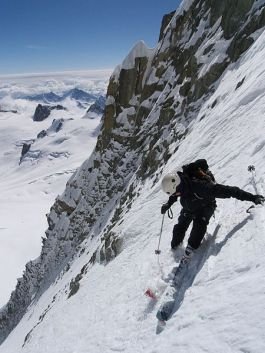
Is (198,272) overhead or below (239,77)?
below

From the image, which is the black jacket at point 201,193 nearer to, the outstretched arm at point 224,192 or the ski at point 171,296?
the outstretched arm at point 224,192

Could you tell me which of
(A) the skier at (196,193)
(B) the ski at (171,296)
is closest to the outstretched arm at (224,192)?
(A) the skier at (196,193)

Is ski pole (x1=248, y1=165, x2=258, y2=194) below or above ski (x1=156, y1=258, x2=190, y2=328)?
above

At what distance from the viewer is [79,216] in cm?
4456

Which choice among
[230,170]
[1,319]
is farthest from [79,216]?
[230,170]

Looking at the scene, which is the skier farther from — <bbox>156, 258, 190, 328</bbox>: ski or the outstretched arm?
<bbox>156, 258, 190, 328</bbox>: ski

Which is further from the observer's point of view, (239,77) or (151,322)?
(239,77)

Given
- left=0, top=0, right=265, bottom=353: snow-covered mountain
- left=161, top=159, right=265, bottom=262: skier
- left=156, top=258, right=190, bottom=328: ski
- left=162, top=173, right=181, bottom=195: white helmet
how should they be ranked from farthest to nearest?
left=162, top=173, right=181, bottom=195: white helmet, left=161, top=159, right=265, bottom=262: skier, left=156, top=258, right=190, bottom=328: ski, left=0, top=0, right=265, bottom=353: snow-covered mountain

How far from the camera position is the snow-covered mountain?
7156 mm

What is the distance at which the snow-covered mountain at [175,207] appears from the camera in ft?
23.5

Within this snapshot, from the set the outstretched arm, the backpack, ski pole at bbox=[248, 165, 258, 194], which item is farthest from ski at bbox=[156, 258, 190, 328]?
ski pole at bbox=[248, 165, 258, 194]

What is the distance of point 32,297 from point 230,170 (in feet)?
128

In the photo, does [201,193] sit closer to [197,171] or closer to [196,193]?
[196,193]

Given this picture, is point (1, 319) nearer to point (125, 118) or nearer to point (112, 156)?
point (112, 156)
